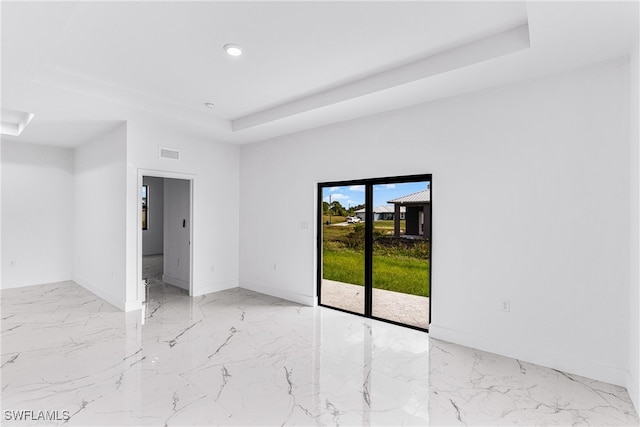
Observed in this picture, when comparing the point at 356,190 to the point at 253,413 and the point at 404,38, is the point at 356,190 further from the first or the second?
the point at 253,413

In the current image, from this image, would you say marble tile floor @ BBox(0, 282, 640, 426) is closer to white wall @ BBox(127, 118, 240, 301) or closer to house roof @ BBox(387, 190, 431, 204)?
white wall @ BBox(127, 118, 240, 301)

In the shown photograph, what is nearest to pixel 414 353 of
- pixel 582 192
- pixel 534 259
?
pixel 534 259

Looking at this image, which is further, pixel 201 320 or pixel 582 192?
pixel 201 320

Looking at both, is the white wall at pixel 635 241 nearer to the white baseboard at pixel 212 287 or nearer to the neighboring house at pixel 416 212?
the neighboring house at pixel 416 212

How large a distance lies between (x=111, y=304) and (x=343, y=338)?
3532mm

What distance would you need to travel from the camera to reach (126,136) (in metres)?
4.53

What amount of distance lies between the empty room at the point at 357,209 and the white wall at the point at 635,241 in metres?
0.03

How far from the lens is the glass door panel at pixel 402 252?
13.0 feet

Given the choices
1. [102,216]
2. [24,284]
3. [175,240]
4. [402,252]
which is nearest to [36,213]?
[24,284]

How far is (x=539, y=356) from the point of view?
303cm

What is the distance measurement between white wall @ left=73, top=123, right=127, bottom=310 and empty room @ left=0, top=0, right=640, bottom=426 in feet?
0.22

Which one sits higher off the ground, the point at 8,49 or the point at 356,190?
the point at 8,49

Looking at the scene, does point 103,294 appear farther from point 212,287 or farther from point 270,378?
point 270,378

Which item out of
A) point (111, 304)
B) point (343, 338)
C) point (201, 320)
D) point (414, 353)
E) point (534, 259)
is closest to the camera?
point (534, 259)
